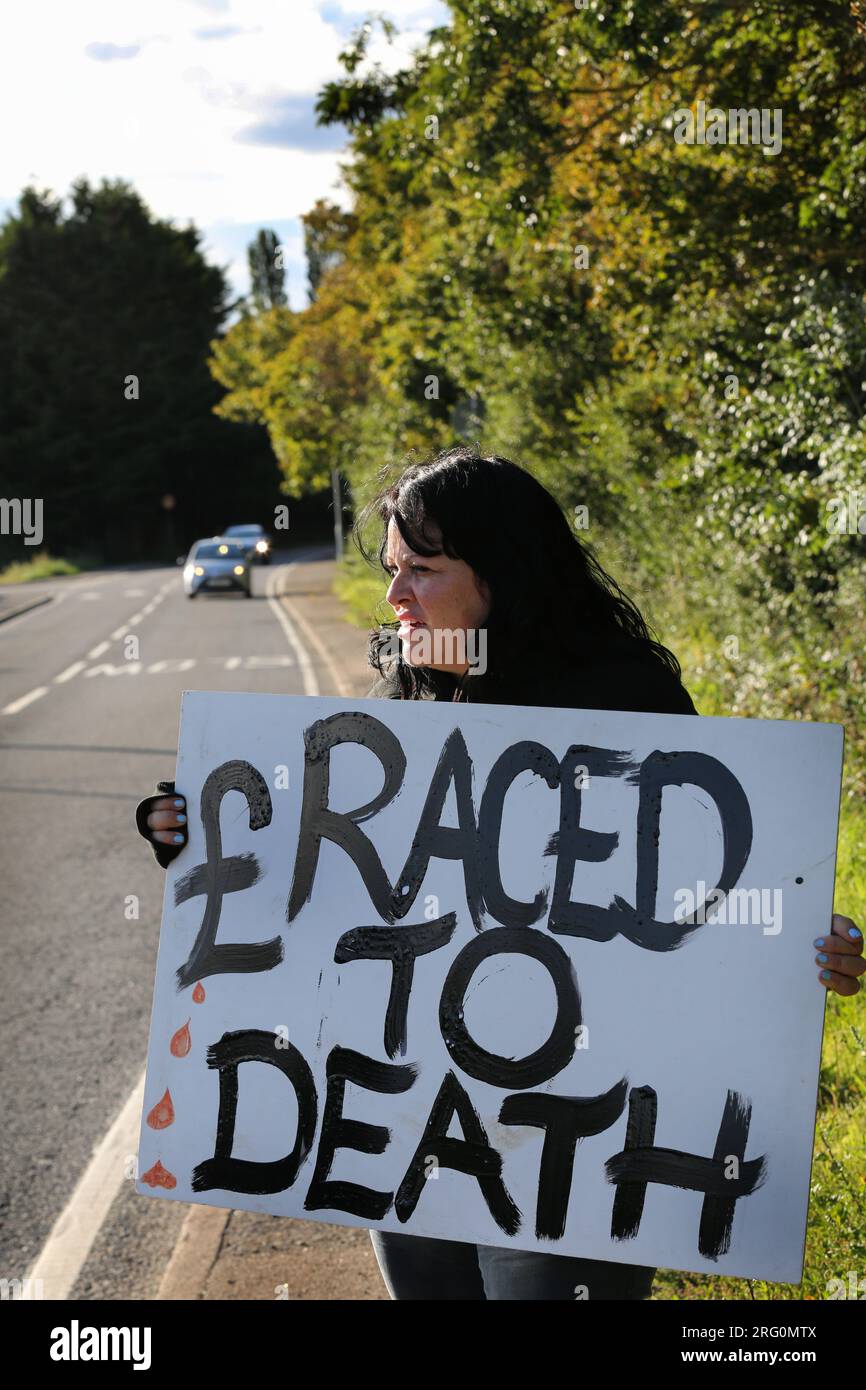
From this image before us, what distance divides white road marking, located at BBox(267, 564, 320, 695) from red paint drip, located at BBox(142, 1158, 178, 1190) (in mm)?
11139

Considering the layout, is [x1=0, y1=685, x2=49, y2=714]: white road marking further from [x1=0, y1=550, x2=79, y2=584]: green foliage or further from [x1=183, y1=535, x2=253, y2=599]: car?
[x1=0, y1=550, x2=79, y2=584]: green foliage

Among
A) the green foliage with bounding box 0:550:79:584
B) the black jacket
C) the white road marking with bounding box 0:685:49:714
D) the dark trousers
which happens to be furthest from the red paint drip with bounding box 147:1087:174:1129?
the green foliage with bounding box 0:550:79:584

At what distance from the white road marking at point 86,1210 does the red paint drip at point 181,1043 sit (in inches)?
47.0

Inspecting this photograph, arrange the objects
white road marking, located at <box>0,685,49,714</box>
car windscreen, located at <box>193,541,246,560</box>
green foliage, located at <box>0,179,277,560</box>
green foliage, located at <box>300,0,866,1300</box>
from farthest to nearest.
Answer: green foliage, located at <box>0,179,277,560</box> < car windscreen, located at <box>193,541,246,560</box> < white road marking, located at <box>0,685,49,714</box> < green foliage, located at <box>300,0,866,1300</box>

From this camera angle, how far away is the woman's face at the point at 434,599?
7.48 ft

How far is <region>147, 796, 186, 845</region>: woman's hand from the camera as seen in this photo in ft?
7.85

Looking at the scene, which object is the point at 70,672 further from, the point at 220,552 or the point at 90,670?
the point at 220,552

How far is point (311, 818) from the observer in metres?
2.37

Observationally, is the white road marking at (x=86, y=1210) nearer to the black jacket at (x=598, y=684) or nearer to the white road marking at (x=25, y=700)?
the black jacket at (x=598, y=684)

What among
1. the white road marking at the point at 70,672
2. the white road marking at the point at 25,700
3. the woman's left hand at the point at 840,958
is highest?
the woman's left hand at the point at 840,958

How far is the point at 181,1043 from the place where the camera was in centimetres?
232

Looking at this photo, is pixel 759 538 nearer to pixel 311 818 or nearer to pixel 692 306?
pixel 692 306

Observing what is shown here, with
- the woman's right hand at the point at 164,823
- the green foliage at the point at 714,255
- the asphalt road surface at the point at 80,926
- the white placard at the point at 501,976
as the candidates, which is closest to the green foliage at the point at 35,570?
the asphalt road surface at the point at 80,926
